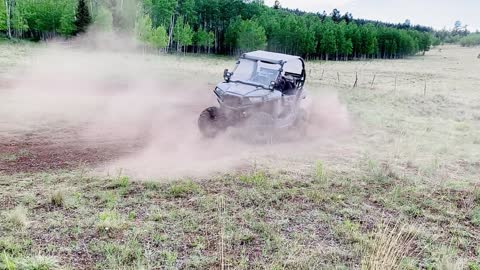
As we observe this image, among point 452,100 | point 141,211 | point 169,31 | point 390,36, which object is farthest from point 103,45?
point 390,36

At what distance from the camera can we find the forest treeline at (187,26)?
5569 cm

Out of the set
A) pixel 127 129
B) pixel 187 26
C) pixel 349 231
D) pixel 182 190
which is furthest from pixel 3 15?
pixel 349 231

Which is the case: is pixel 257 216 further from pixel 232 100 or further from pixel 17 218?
pixel 232 100

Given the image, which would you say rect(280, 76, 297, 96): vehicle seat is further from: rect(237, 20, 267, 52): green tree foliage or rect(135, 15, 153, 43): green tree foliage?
rect(237, 20, 267, 52): green tree foliage

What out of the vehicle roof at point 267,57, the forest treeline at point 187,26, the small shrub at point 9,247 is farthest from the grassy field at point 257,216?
the forest treeline at point 187,26

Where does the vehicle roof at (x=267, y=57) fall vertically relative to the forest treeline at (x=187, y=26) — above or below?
→ below

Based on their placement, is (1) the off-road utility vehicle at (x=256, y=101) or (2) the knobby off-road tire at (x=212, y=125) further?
(2) the knobby off-road tire at (x=212, y=125)

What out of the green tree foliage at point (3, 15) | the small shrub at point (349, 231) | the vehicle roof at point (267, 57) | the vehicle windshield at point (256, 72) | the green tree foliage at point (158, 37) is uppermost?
the green tree foliage at point (3, 15)

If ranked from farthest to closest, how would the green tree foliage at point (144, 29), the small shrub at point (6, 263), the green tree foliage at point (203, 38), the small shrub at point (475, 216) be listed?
1. the green tree foliage at point (203, 38)
2. the green tree foliage at point (144, 29)
3. the small shrub at point (475, 216)
4. the small shrub at point (6, 263)

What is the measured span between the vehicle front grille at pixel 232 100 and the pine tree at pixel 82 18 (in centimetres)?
5166

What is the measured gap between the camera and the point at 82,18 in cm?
5622

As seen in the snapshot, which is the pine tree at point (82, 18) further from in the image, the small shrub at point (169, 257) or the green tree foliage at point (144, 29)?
the small shrub at point (169, 257)

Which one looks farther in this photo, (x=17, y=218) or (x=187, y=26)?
(x=187, y=26)

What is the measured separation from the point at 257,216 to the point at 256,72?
6.67m
